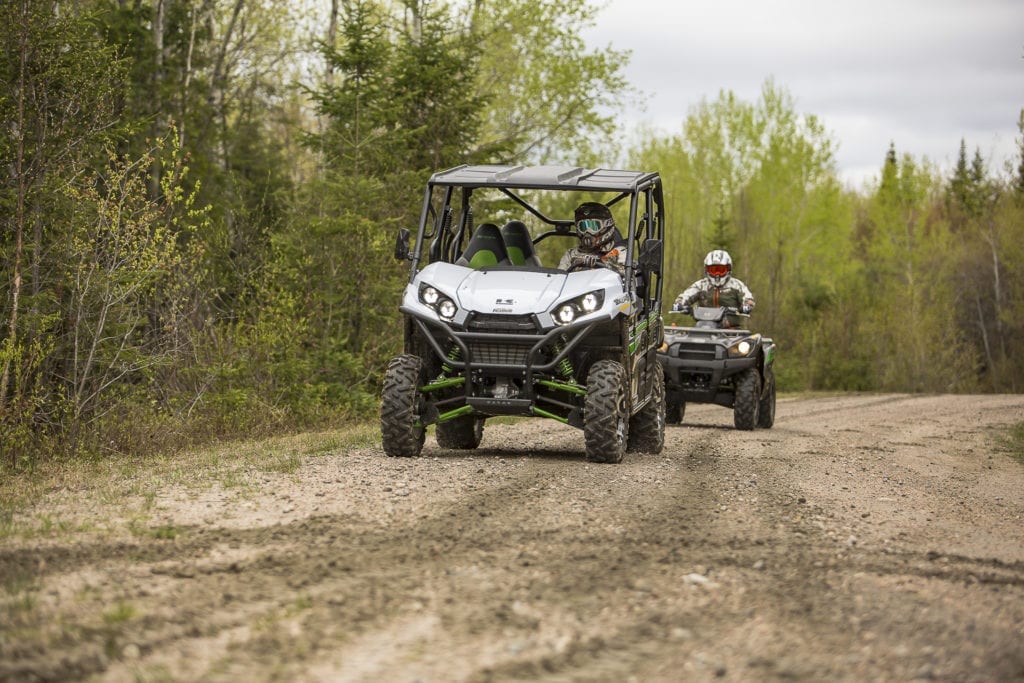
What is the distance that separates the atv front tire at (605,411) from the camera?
10031mm

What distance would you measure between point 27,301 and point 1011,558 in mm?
8743

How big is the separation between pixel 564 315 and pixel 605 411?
0.83 m

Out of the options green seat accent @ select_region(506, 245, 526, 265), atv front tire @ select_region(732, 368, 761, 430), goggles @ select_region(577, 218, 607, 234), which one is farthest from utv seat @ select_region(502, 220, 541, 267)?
atv front tire @ select_region(732, 368, 761, 430)

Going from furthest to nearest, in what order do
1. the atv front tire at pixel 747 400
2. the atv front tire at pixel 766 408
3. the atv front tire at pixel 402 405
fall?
the atv front tire at pixel 766 408
the atv front tire at pixel 747 400
the atv front tire at pixel 402 405

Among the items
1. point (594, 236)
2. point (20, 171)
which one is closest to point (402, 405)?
point (594, 236)

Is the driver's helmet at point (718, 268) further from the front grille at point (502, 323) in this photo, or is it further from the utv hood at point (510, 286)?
the front grille at point (502, 323)

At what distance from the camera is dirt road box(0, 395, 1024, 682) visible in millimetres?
4348

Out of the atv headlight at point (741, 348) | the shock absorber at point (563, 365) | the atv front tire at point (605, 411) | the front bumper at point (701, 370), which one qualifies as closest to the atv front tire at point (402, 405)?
the shock absorber at point (563, 365)

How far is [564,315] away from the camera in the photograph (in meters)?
10.0

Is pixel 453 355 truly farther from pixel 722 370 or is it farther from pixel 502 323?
pixel 722 370

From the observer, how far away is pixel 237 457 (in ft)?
35.9

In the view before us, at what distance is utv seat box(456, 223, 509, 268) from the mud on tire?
2.00 m

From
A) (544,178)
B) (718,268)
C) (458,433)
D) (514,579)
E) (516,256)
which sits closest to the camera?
(514,579)

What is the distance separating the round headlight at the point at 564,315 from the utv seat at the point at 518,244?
4.98ft
